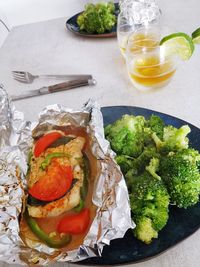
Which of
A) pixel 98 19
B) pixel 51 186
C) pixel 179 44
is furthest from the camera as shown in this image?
pixel 98 19

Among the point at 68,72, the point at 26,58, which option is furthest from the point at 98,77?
the point at 26,58

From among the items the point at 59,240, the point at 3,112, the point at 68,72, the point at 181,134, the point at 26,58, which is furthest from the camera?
the point at 26,58

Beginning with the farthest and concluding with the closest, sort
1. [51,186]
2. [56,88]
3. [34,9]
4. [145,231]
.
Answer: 1. [34,9]
2. [56,88]
3. [51,186]
4. [145,231]

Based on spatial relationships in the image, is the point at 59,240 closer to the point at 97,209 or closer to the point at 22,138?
A: the point at 97,209

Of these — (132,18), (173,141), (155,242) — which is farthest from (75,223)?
(132,18)

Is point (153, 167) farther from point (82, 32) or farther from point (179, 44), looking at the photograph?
point (82, 32)

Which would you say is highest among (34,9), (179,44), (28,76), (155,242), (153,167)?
(34,9)
